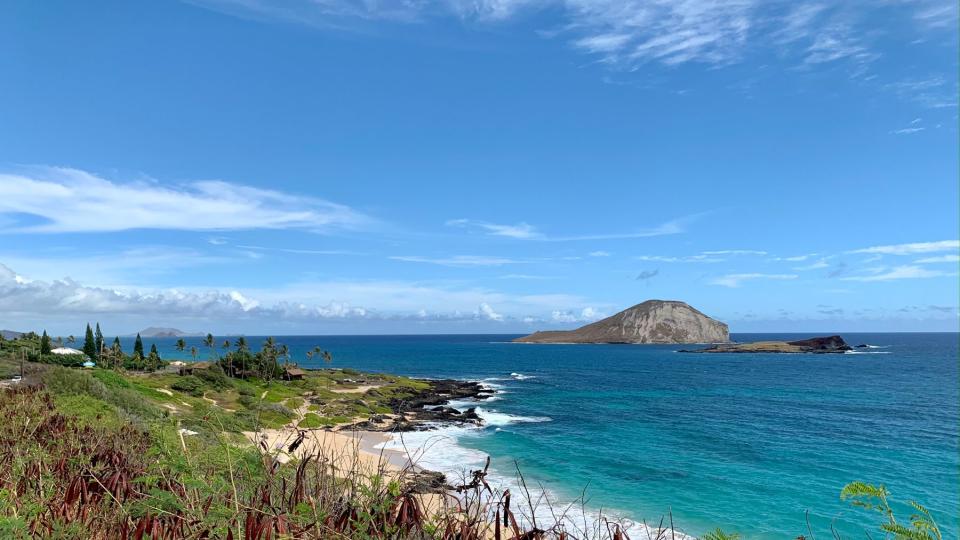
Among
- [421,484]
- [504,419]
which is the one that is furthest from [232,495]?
[504,419]

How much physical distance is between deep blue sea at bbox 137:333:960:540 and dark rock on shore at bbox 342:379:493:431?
125 inches

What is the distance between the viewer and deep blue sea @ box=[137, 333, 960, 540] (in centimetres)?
2989

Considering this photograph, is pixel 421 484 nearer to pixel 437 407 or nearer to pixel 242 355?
pixel 437 407

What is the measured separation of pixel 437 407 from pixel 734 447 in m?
34.0

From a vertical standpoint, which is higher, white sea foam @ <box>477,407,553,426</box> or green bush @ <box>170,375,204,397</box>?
green bush @ <box>170,375,204,397</box>

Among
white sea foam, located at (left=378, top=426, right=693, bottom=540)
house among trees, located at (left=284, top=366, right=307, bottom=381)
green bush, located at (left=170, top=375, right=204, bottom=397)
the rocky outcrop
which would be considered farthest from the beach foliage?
the rocky outcrop

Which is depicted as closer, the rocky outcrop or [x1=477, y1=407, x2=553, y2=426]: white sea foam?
[x1=477, y1=407, x2=553, y2=426]: white sea foam

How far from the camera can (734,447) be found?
43.8 m

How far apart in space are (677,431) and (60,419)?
4940 cm

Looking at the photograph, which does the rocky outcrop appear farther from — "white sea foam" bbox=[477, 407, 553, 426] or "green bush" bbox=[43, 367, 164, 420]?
"green bush" bbox=[43, 367, 164, 420]

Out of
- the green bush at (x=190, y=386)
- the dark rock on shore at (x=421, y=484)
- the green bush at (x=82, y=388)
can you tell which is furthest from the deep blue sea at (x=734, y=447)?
the green bush at (x=190, y=386)

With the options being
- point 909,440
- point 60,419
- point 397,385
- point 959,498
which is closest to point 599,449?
point 959,498

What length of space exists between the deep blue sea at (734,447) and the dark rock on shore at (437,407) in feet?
10.4

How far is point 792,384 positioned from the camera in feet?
290
